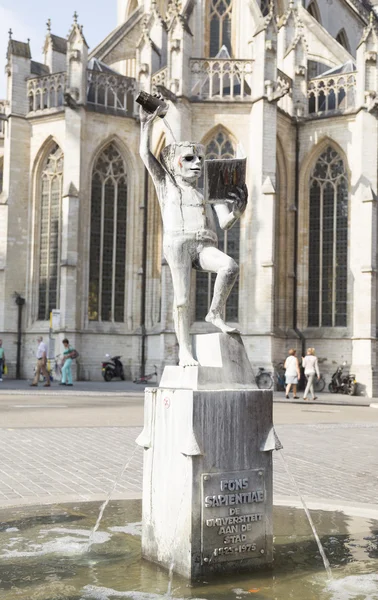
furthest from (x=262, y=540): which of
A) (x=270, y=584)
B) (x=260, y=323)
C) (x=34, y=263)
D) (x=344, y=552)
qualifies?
(x=34, y=263)

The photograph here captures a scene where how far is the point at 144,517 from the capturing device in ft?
15.8

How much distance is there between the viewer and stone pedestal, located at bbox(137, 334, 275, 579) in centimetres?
443

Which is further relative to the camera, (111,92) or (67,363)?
(111,92)

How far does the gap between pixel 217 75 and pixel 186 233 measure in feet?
82.4

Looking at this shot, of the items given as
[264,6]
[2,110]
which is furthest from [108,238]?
[264,6]

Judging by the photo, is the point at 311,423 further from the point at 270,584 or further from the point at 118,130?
the point at 118,130

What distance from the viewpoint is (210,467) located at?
448 centimetres

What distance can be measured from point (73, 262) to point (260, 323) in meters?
7.26

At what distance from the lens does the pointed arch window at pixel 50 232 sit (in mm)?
29938

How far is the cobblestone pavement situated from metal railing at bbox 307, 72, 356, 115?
19.9m

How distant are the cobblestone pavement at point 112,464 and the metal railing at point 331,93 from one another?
19884mm

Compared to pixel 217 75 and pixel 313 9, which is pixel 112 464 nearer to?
pixel 217 75

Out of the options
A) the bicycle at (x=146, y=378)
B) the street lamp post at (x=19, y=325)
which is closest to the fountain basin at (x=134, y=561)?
the bicycle at (x=146, y=378)

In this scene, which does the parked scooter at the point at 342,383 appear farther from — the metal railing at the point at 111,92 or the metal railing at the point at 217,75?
the metal railing at the point at 111,92
